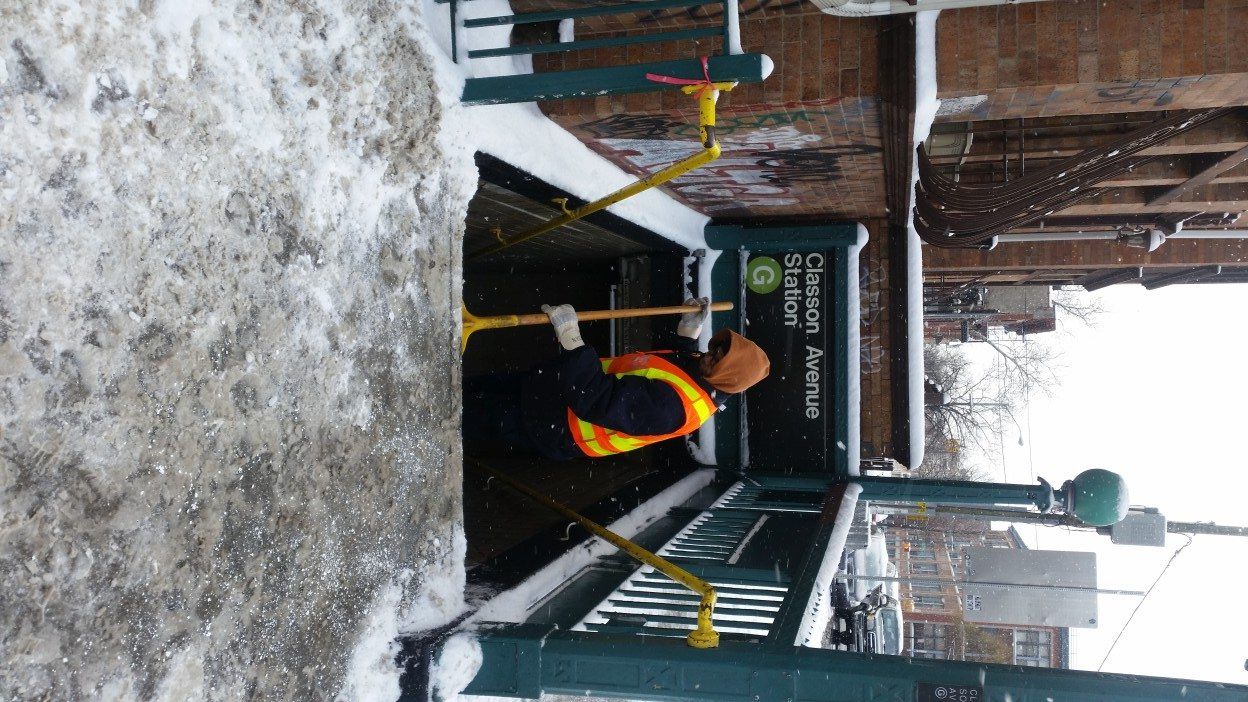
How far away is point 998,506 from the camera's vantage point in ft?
22.5

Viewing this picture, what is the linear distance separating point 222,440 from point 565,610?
1773 millimetres

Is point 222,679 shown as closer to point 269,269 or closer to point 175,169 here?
point 269,269

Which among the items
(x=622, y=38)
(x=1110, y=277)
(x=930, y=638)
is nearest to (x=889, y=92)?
(x=622, y=38)

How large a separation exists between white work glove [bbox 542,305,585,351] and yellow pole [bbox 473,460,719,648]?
104 cm

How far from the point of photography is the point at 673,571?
3934 mm

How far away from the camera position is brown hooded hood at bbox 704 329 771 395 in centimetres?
465

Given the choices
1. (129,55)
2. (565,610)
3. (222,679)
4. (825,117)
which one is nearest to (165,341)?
(129,55)

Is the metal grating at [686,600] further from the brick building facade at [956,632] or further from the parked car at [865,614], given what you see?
the brick building facade at [956,632]

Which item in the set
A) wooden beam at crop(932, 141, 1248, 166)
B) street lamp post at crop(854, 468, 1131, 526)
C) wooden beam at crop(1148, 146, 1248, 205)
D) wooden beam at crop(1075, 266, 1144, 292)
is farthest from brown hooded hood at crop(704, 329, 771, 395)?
wooden beam at crop(1075, 266, 1144, 292)

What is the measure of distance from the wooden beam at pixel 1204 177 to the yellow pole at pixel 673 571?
5120 millimetres

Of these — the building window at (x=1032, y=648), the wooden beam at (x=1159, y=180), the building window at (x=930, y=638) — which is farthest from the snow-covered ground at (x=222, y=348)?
the building window at (x=1032, y=648)

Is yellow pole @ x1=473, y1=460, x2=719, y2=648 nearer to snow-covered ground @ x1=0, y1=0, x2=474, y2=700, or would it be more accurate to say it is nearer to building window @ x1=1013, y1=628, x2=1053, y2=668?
snow-covered ground @ x1=0, y1=0, x2=474, y2=700

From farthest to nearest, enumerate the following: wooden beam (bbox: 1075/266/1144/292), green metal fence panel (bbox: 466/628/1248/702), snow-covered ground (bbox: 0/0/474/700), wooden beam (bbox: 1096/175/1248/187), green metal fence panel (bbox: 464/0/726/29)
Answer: wooden beam (bbox: 1075/266/1144/292), wooden beam (bbox: 1096/175/1248/187), green metal fence panel (bbox: 464/0/726/29), green metal fence panel (bbox: 466/628/1248/702), snow-covered ground (bbox: 0/0/474/700)

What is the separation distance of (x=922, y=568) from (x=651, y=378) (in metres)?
35.8
